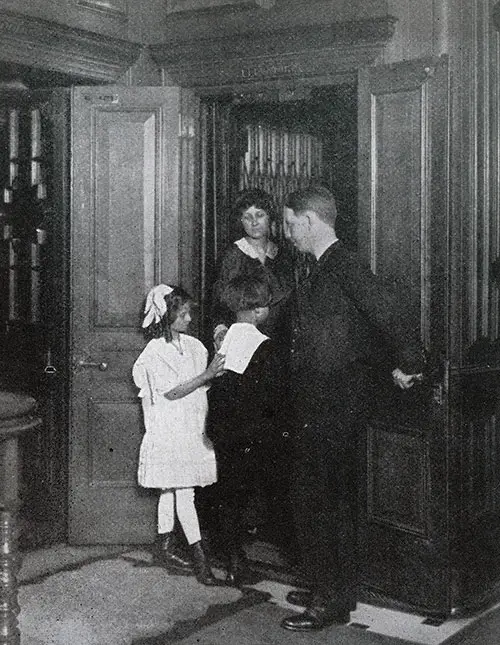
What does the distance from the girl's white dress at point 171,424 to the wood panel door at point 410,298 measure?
781 mm

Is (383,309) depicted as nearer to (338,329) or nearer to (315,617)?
(338,329)

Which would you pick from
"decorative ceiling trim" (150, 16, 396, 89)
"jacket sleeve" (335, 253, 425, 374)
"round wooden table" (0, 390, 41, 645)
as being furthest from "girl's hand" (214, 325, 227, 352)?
"round wooden table" (0, 390, 41, 645)

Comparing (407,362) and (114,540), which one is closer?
(407,362)

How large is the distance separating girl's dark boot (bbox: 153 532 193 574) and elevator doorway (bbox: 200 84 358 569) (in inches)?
15.4

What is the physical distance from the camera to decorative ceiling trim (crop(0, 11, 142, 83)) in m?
4.36

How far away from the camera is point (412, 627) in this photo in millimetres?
3832

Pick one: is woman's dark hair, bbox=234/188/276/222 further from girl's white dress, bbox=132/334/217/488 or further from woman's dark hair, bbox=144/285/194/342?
girl's white dress, bbox=132/334/217/488

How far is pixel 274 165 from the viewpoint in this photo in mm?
5562

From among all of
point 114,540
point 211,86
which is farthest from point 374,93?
point 114,540

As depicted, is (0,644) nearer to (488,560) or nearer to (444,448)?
(444,448)

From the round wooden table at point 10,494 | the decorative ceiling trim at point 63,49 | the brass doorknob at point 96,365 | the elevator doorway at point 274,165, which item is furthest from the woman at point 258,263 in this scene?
the round wooden table at point 10,494

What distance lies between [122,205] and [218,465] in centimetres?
136

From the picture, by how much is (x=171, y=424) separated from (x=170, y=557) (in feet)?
2.13

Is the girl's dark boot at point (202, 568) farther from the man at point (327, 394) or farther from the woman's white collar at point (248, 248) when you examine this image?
the woman's white collar at point (248, 248)
